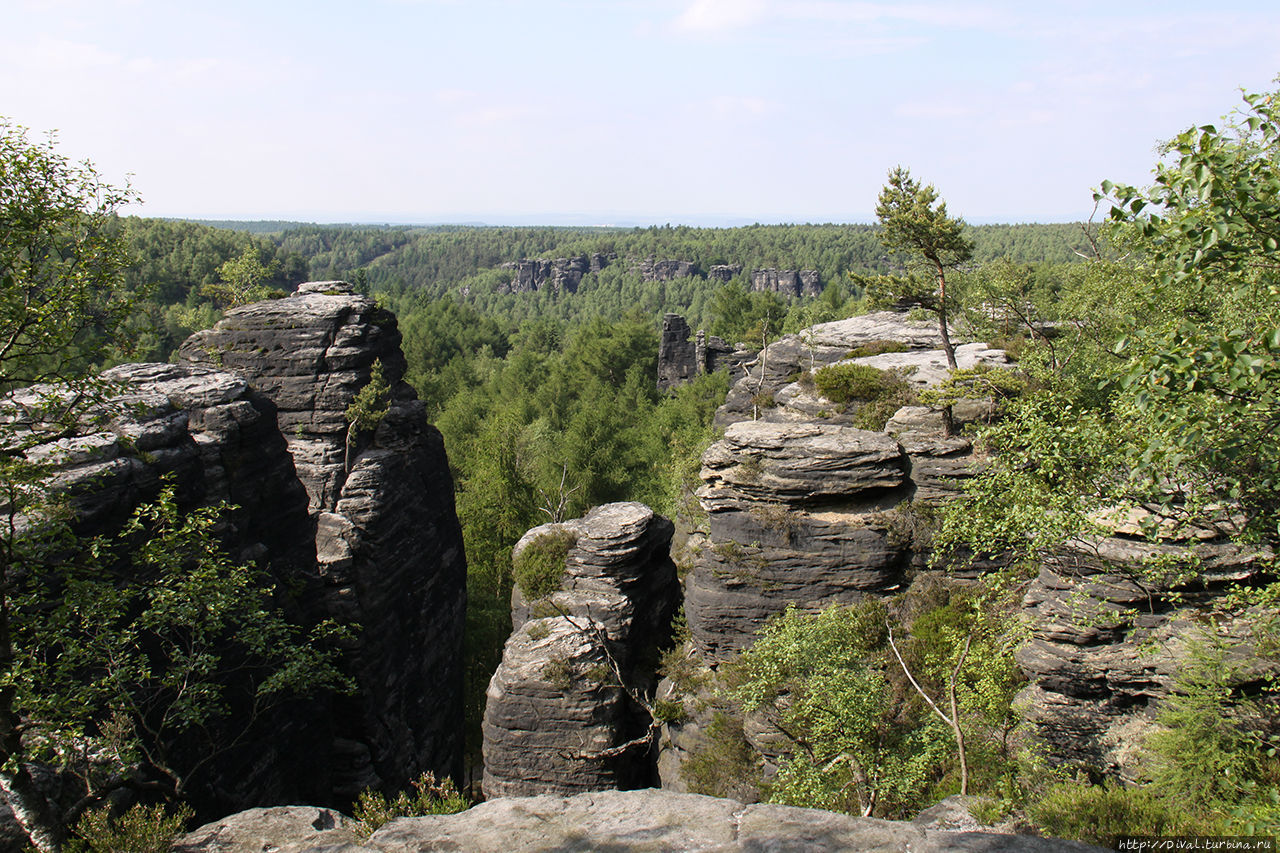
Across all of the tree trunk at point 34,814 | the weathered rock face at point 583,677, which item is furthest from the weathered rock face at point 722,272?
the tree trunk at point 34,814

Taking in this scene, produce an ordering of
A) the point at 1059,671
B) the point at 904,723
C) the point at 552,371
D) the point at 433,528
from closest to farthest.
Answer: the point at 1059,671
the point at 904,723
the point at 433,528
the point at 552,371

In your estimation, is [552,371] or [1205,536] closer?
[1205,536]

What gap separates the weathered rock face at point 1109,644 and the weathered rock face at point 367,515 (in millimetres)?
19802

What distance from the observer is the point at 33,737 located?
13.2 metres

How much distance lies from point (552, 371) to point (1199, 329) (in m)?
67.6

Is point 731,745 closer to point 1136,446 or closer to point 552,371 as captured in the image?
point 1136,446

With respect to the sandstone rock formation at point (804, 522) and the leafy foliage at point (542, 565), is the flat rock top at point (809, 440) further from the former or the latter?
the leafy foliage at point (542, 565)

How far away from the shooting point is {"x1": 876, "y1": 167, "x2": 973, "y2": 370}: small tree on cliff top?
944 inches

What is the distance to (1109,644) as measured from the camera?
13.3m

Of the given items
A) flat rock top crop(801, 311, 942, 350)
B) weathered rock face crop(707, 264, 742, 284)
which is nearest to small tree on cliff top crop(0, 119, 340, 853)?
flat rock top crop(801, 311, 942, 350)

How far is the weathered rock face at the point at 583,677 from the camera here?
20.1 metres

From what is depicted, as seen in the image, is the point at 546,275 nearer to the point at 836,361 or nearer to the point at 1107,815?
the point at 836,361

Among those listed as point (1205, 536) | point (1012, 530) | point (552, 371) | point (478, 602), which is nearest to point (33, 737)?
point (1012, 530)

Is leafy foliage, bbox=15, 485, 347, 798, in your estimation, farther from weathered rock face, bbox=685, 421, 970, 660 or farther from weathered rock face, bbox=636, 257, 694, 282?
weathered rock face, bbox=636, 257, 694, 282
